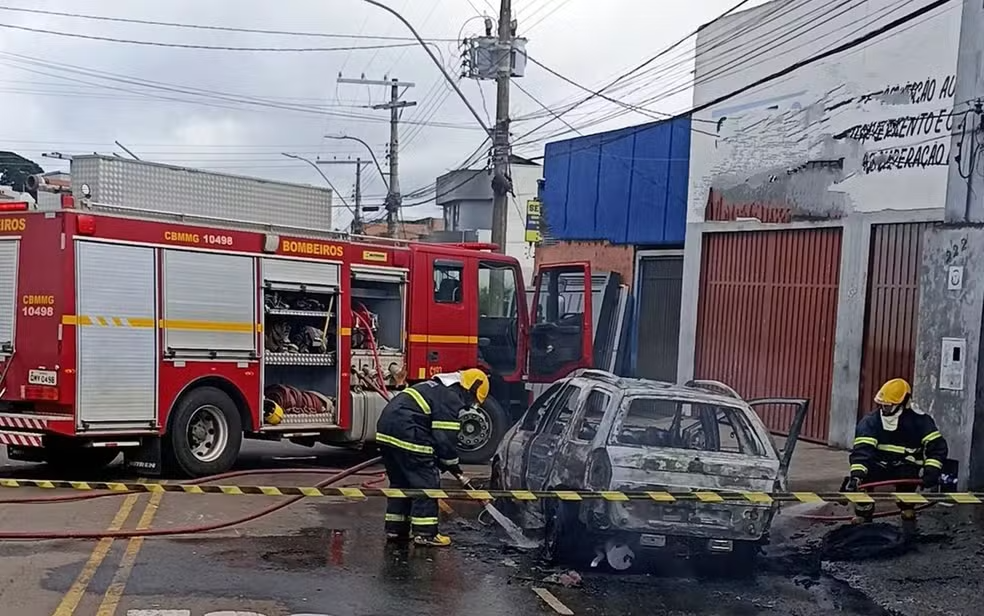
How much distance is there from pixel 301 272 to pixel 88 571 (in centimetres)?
519

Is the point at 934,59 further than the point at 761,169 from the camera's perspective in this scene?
No

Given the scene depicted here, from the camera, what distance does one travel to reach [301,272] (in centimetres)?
1237

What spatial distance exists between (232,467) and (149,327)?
7.11ft

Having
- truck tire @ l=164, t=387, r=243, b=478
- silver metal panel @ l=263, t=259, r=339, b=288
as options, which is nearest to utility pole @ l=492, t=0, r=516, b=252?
silver metal panel @ l=263, t=259, r=339, b=288

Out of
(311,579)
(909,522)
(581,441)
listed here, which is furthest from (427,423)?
(909,522)

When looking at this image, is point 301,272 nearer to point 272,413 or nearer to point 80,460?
point 272,413

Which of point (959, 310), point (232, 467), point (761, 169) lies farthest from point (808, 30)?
point (232, 467)

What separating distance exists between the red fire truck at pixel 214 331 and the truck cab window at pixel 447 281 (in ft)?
0.06

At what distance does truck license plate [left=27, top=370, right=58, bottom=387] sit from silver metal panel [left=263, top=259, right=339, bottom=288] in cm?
239

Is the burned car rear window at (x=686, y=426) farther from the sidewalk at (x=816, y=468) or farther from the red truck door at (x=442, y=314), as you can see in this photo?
the red truck door at (x=442, y=314)

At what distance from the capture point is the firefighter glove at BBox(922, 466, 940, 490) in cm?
945

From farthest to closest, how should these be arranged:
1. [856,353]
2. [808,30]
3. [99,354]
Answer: [808,30], [856,353], [99,354]

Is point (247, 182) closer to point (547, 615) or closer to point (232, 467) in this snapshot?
point (232, 467)

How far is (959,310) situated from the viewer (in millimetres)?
10906
